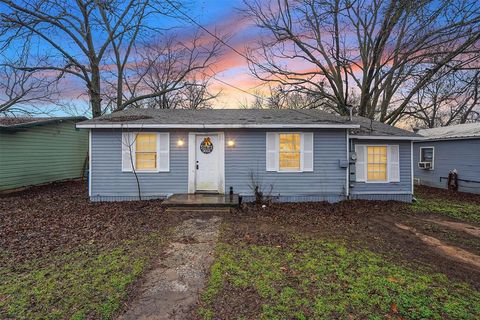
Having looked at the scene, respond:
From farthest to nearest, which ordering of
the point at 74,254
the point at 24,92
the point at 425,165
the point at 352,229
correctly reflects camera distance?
1. the point at 24,92
2. the point at 425,165
3. the point at 352,229
4. the point at 74,254

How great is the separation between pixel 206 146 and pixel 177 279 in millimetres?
5941

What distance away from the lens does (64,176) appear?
15.1 metres

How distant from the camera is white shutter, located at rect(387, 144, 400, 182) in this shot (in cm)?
998

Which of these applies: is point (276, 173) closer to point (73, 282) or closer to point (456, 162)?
point (73, 282)

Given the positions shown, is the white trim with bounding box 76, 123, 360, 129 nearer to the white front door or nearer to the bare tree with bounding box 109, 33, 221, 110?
the white front door

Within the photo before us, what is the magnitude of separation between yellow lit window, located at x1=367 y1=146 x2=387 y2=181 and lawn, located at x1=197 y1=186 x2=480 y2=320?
3394mm

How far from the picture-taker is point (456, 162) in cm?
1289

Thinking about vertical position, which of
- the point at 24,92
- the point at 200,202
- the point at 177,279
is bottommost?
the point at 177,279

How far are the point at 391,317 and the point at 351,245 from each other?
2454 millimetres

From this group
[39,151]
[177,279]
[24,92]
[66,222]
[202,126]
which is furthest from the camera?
[24,92]

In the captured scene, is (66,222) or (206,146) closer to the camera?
(66,222)

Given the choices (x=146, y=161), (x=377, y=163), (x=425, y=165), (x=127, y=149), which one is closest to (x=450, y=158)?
(x=425, y=165)

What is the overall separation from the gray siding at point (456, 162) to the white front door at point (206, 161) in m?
11.9

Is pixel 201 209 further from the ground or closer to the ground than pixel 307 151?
closer to the ground
